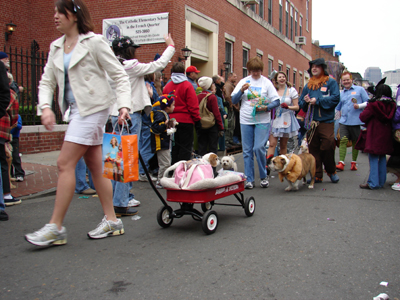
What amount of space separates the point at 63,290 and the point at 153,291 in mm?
642

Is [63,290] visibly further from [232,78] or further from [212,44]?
[212,44]

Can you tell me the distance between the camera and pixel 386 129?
666 cm

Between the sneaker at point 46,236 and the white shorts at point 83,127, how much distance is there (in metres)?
0.81

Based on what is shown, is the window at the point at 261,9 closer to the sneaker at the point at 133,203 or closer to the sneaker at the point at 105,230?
the sneaker at the point at 133,203

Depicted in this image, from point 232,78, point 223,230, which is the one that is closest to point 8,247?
point 223,230

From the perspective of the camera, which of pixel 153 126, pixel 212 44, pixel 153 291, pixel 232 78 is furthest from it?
pixel 212 44

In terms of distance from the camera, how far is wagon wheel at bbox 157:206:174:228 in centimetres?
433

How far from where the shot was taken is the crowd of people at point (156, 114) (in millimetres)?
3590

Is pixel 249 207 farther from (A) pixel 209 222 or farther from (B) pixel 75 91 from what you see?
(B) pixel 75 91

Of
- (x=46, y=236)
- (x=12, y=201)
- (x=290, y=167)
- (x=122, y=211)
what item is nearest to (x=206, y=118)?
(x=290, y=167)

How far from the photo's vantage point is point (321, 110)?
23.6 feet

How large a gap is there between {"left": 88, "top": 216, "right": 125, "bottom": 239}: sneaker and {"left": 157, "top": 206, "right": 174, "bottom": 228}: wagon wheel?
1.53ft

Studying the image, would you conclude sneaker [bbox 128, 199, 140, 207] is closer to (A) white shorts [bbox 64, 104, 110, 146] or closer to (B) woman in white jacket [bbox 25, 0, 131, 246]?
(B) woman in white jacket [bbox 25, 0, 131, 246]

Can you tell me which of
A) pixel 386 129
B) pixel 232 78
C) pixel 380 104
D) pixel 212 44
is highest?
pixel 212 44
